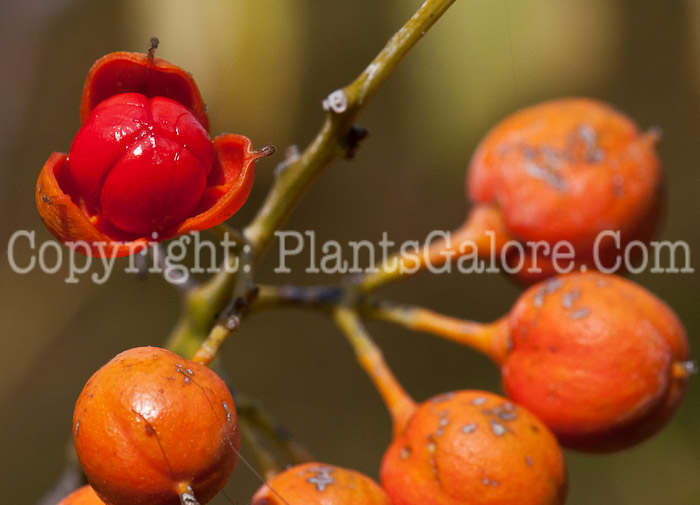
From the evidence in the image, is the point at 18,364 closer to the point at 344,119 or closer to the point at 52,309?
the point at 52,309

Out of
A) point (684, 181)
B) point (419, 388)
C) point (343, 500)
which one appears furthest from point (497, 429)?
point (684, 181)

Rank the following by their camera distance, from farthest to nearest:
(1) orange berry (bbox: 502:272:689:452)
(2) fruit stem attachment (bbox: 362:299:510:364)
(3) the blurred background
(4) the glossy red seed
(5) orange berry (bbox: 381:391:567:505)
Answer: (3) the blurred background → (2) fruit stem attachment (bbox: 362:299:510:364) → (1) orange berry (bbox: 502:272:689:452) → (5) orange berry (bbox: 381:391:567:505) → (4) the glossy red seed

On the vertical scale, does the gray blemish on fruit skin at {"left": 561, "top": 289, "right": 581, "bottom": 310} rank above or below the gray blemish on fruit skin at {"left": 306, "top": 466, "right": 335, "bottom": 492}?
above

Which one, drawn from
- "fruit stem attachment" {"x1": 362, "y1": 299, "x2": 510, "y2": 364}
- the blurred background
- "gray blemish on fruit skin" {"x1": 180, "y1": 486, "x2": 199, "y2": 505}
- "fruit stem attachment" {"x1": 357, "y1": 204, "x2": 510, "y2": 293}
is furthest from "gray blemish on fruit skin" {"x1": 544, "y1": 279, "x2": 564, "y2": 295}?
"gray blemish on fruit skin" {"x1": 180, "y1": 486, "x2": 199, "y2": 505}

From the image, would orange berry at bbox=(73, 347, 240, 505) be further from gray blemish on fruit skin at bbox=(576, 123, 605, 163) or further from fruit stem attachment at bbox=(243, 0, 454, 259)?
gray blemish on fruit skin at bbox=(576, 123, 605, 163)

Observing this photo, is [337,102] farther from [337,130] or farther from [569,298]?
[569,298]

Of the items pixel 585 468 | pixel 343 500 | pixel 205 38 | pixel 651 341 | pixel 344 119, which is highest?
pixel 205 38

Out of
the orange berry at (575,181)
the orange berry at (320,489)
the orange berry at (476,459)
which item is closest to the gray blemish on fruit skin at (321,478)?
the orange berry at (320,489)
